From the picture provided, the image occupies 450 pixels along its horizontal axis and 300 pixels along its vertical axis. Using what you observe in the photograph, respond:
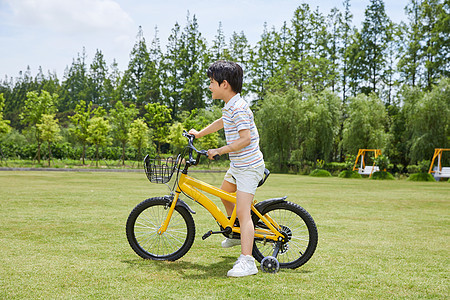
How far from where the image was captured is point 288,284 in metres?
3.37

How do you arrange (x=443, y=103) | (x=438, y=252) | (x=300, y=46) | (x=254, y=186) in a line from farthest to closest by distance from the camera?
(x=300, y=46)
(x=443, y=103)
(x=438, y=252)
(x=254, y=186)

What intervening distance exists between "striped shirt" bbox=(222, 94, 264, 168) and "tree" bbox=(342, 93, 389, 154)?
30.1 m

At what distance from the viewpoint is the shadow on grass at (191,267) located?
363 cm

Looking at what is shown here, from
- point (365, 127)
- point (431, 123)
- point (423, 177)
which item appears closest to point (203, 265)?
point (423, 177)

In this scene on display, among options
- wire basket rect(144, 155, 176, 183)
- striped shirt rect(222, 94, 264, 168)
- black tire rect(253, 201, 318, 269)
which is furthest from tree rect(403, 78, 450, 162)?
wire basket rect(144, 155, 176, 183)

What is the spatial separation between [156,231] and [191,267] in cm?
55

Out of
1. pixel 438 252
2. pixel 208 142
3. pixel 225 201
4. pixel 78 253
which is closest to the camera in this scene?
pixel 225 201

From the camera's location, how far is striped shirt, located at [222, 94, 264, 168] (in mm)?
3674

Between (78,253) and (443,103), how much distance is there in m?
29.3

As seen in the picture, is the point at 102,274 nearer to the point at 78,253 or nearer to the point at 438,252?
the point at 78,253

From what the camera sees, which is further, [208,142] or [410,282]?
[208,142]

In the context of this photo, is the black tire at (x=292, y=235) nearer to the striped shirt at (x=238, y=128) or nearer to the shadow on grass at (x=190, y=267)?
the shadow on grass at (x=190, y=267)

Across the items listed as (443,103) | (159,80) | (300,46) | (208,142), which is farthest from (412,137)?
(159,80)

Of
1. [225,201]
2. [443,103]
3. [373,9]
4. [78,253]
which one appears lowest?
[78,253]
